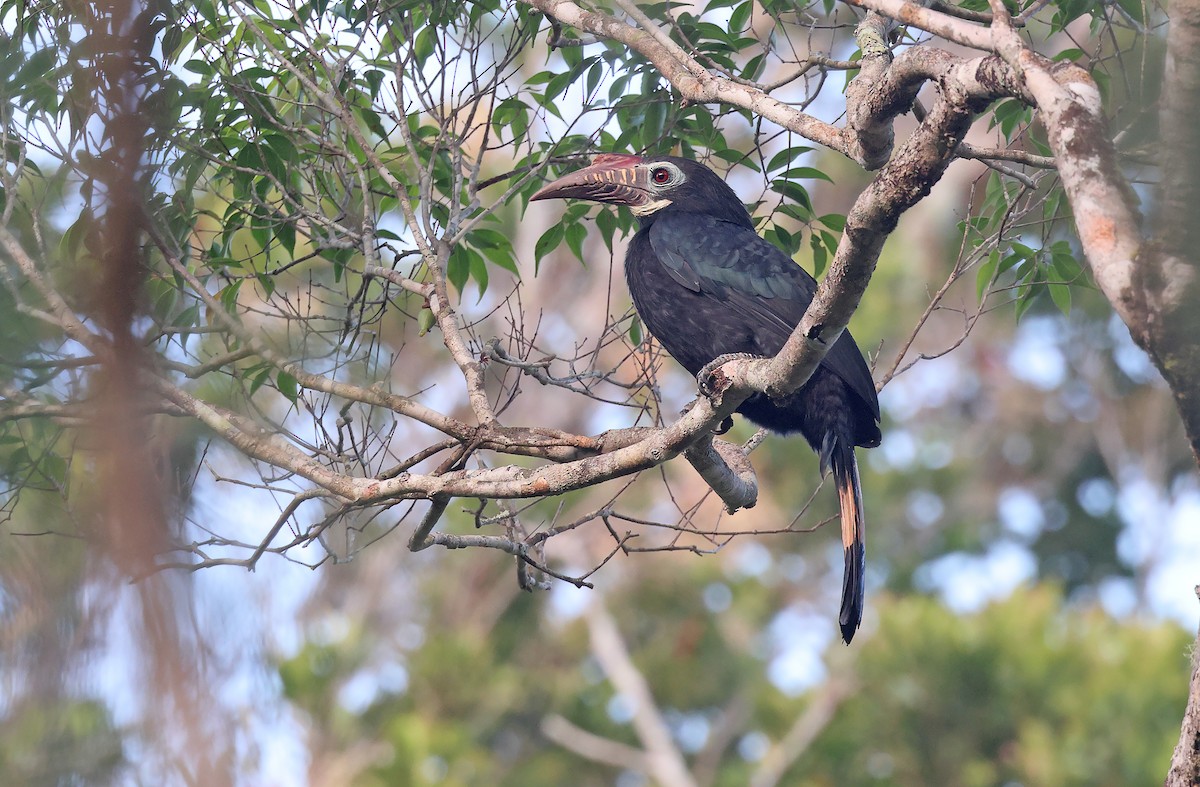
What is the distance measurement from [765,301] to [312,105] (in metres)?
1.58

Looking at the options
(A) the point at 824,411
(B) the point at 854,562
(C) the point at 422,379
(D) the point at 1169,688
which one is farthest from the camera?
(C) the point at 422,379

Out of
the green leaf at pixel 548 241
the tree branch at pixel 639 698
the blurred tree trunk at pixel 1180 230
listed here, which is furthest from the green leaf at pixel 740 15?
the tree branch at pixel 639 698

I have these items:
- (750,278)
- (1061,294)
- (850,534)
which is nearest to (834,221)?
(750,278)

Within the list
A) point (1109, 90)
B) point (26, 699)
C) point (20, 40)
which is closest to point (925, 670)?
point (1109, 90)

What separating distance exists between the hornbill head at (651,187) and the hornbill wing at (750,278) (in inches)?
5.2

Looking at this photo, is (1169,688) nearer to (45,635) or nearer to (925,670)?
(925,670)

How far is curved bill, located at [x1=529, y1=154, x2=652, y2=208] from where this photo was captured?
385cm

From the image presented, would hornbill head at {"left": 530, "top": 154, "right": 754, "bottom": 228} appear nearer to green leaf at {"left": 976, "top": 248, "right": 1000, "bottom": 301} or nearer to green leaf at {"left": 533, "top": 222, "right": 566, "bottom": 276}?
green leaf at {"left": 533, "top": 222, "right": 566, "bottom": 276}

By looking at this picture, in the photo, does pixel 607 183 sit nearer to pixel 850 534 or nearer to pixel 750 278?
pixel 750 278

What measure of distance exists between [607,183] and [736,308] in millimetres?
616

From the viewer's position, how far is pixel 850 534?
3.72 meters

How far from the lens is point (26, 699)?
3.84 feet

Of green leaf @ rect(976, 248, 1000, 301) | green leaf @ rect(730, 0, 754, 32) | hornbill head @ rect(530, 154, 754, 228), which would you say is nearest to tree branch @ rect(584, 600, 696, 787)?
hornbill head @ rect(530, 154, 754, 228)

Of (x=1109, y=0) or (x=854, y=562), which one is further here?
(x=854, y=562)
